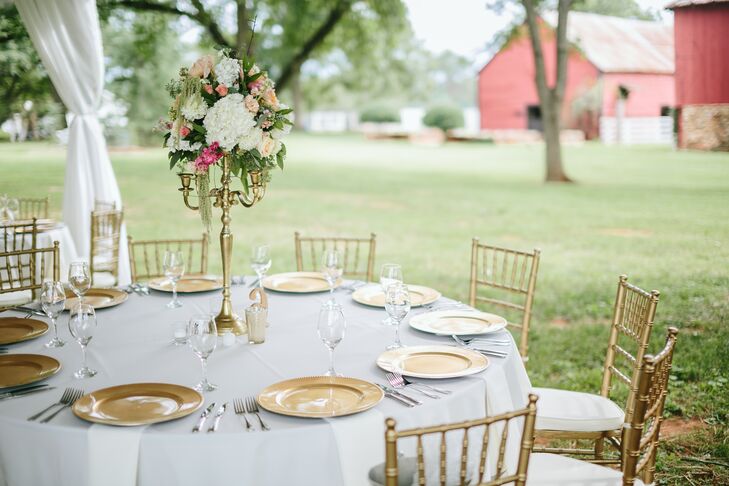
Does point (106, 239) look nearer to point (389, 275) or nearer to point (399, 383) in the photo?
point (389, 275)

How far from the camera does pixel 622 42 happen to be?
10.3m

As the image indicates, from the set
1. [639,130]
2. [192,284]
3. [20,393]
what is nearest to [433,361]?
[20,393]

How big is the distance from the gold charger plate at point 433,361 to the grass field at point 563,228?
1790mm

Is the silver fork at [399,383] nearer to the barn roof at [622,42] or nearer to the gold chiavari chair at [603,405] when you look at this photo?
the gold chiavari chair at [603,405]

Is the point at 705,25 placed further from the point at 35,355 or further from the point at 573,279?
the point at 35,355

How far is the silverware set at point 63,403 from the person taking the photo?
2.13 m

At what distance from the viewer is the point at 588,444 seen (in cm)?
439

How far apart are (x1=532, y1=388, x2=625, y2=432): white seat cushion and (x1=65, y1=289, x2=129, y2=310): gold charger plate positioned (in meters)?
1.95

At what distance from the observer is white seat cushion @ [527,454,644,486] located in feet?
8.22

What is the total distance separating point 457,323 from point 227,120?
1257 millimetres

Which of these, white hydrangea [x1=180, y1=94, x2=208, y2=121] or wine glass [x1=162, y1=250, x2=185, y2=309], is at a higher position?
white hydrangea [x1=180, y1=94, x2=208, y2=121]

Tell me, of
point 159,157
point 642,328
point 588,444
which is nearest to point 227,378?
point 642,328

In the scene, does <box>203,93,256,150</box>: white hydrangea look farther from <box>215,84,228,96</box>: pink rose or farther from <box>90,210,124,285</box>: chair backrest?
<box>90,210,124,285</box>: chair backrest

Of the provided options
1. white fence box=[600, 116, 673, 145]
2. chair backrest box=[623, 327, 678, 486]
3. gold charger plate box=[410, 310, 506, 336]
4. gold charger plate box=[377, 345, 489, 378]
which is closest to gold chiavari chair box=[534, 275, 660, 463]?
chair backrest box=[623, 327, 678, 486]
